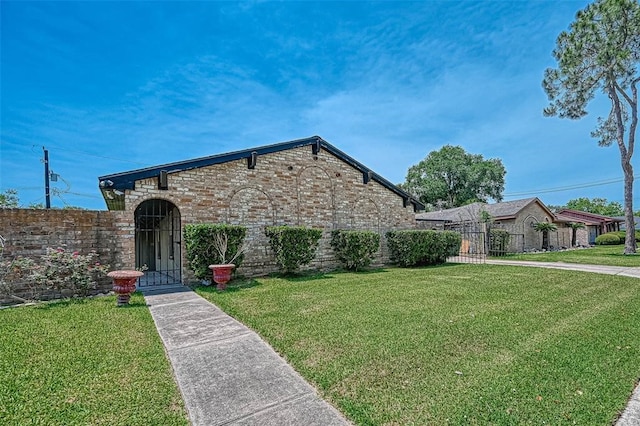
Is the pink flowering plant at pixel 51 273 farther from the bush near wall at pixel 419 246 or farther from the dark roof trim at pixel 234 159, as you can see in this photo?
Answer: the bush near wall at pixel 419 246

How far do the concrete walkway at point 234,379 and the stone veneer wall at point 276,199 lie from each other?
486 centimetres

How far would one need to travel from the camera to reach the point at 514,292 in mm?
7609

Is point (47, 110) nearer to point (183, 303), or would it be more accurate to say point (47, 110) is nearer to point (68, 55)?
point (68, 55)

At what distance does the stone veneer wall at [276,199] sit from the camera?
9383 millimetres

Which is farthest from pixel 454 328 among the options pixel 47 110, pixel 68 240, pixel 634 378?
pixel 47 110

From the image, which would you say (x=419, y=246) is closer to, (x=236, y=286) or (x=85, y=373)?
(x=236, y=286)

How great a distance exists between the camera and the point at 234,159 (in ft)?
34.2

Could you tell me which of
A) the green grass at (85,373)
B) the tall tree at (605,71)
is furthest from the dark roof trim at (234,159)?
the tall tree at (605,71)

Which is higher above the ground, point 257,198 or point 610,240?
point 257,198

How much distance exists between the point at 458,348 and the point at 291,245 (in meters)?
6.77

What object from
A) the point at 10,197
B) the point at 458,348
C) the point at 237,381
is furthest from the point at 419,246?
the point at 10,197

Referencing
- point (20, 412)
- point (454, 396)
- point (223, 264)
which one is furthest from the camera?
point (223, 264)

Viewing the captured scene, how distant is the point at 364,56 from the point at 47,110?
1595cm

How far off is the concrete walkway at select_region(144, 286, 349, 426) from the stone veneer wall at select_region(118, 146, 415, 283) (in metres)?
4.86
